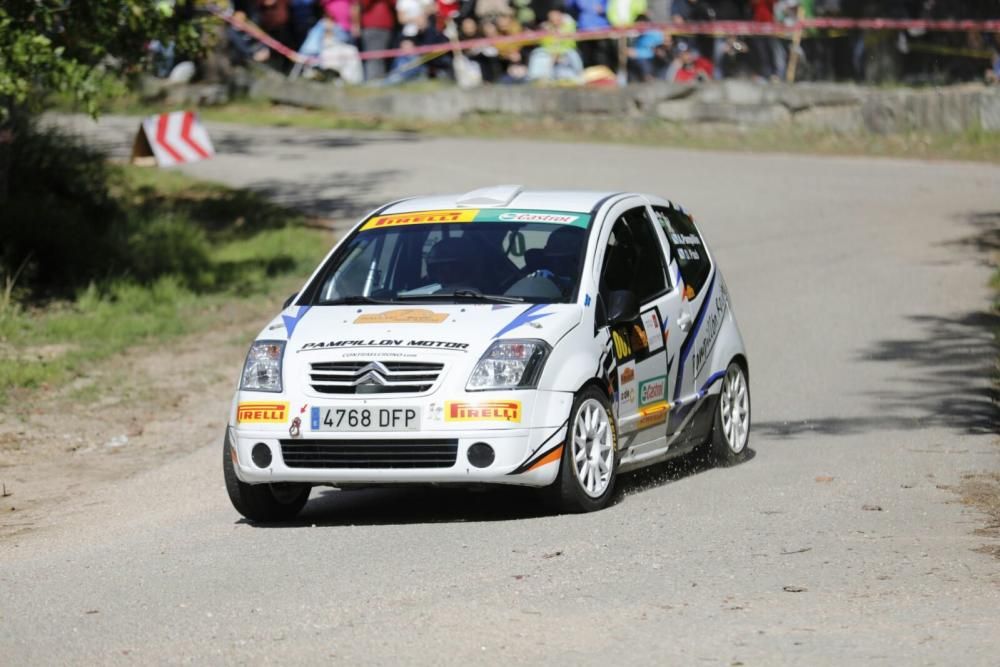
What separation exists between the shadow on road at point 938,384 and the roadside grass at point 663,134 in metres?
9.91

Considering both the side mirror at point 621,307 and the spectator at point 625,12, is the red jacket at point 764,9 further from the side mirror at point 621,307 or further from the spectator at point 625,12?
the side mirror at point 621,307

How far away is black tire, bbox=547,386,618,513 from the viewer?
8.16 metres

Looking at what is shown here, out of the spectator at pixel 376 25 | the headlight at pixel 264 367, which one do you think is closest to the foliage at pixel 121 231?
the spectator at pixel 376 25

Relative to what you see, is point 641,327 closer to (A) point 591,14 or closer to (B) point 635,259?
(B) point 635,259

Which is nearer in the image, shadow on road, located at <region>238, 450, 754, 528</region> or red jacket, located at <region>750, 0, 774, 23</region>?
shadow on road, located at <region>238, 450, 754, 528</region>

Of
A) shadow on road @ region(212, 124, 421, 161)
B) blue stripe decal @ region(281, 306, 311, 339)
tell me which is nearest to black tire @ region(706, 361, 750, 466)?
blue stripe decal @ region(281, 306, 311, 339)

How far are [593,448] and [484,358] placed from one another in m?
0.78

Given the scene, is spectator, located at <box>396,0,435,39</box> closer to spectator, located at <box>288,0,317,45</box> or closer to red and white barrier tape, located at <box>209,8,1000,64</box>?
red and white barrier tape, located at <box>209,8,1000,64</box>

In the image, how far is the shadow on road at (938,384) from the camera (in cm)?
1191

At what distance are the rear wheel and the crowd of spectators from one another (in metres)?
15.8

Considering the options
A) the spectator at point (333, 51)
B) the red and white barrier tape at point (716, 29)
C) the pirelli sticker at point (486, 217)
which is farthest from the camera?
the spectator at point (333, 51)

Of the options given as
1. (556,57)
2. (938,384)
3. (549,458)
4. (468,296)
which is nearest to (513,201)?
(468,296)

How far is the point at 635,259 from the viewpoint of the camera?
31.3ft

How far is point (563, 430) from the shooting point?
26.6 feet
